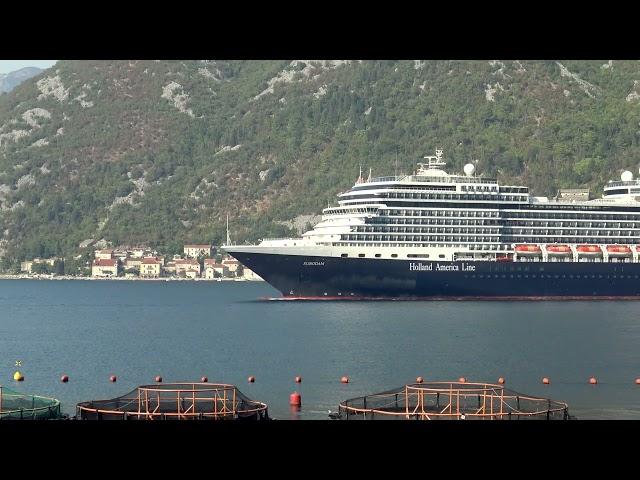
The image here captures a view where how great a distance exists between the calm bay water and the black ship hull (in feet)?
7.65

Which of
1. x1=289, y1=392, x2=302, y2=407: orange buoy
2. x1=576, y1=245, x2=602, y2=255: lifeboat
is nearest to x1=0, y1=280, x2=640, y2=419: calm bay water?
x1=289, y1=392, x2=302, y2=407: orange buoy

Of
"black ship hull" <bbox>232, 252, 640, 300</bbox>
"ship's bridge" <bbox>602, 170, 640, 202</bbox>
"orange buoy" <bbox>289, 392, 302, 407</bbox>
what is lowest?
"orange buoy" <bbox>289, 392, 302, 407</bbox>

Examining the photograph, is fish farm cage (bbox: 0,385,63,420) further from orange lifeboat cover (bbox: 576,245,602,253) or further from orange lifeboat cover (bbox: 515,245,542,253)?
orange lifeboat cover (bbox: 576,245,602,253)

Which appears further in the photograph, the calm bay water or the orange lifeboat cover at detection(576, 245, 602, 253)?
the orange lifeboat cover at detection(576, 245, 602, 253)

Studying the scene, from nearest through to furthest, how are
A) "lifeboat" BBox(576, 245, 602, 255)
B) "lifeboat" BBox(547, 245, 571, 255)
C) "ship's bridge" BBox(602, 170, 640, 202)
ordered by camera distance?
"lifeboat" BBox(547, 245, 571, 255), "lifeboat" BBox(576, 245, 602, 255), "ship's bridge" BBox(602, 170, 640, 202)

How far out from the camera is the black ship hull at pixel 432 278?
9500cm

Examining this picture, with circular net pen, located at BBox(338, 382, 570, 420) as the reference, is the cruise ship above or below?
above

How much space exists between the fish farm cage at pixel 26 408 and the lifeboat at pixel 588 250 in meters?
75.8

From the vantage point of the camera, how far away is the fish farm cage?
101ft

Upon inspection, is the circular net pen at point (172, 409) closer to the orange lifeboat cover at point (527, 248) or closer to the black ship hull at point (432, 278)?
the black ship hull at point (432, 278)

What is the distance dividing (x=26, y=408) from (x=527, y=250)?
7406 centimetres

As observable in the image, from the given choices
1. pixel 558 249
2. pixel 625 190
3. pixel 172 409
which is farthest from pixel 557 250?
pixel 172 409

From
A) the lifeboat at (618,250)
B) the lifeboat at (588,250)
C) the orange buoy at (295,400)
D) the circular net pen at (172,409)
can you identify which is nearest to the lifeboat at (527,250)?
the lifeboat at (588,250)
